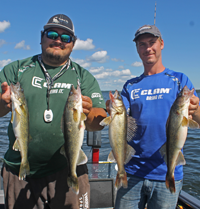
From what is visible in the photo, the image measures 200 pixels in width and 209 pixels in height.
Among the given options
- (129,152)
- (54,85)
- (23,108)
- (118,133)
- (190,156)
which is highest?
(54,85)

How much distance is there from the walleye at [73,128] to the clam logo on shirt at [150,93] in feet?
3.91

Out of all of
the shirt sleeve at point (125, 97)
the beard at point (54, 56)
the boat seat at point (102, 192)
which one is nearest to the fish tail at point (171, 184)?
the shirt sleeve at point (125, 97)

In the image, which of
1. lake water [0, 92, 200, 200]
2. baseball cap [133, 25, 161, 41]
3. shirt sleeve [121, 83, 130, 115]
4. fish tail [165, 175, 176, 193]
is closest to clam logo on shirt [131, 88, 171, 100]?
shirt sleeve [121, 83, 130, 115]

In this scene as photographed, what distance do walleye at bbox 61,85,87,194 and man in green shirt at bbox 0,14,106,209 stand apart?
0.24 m

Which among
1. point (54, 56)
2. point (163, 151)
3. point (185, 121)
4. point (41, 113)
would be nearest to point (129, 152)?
point (163, 151)

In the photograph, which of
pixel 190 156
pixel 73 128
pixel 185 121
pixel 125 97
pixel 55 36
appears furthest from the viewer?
pixel 190 156

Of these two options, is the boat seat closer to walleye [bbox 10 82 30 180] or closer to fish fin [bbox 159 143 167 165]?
fish fin [bbox 159 143 167 165]

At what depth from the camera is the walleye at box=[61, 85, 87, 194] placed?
2928 millimetres

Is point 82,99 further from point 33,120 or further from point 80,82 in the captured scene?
point 33,120

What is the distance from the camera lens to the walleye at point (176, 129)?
9.87 ft

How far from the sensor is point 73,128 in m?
2.93

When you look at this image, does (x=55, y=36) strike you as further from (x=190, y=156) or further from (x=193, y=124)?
(x=190, y=156)

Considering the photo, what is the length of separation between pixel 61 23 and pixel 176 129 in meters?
2.61

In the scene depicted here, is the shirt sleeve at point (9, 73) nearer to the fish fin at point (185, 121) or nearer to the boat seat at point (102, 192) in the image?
the fish fin at point (185, 121)
